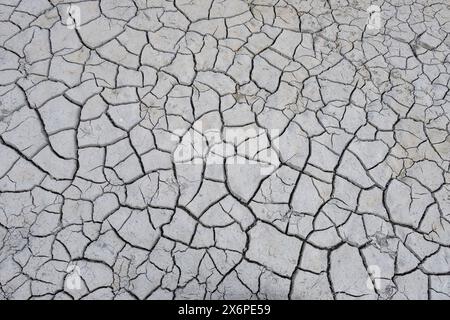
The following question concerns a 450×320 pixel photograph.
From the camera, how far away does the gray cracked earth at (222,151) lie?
7.41 feet

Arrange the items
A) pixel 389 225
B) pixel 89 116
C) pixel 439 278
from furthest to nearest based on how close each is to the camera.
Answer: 1. pixel 89 116
2. pixel 389 225
3. pixel 439 278

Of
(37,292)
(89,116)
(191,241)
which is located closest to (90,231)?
(37,292)

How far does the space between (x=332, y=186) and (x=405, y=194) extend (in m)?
0.48

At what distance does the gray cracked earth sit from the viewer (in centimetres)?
226

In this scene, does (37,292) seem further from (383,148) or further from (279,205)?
(383,148)

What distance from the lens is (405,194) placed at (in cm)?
257

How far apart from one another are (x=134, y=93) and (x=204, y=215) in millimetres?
1062

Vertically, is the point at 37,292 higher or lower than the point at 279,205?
lower

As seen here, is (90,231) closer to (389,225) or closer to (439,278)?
(389,225)

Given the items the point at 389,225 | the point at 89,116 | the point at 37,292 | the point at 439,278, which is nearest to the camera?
the point at 37,292

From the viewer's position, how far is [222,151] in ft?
8.71

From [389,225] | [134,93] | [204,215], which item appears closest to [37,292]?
[204,215]

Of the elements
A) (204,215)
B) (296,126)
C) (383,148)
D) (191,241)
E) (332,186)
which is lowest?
(191,241)
